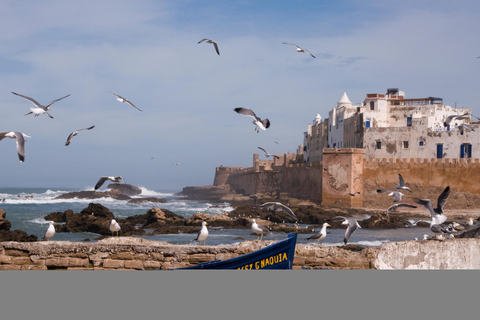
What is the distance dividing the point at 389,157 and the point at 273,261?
32460 millimetres

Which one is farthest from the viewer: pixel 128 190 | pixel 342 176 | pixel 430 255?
pixel 128 190

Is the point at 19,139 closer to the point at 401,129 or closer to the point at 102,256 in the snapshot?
the point at 102,256

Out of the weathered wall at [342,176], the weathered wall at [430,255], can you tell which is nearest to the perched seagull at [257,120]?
the weathered wall at [430,255]

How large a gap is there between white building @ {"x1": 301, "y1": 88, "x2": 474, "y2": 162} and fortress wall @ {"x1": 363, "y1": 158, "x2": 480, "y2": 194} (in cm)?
190

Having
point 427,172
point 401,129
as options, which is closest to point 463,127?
point 427,172

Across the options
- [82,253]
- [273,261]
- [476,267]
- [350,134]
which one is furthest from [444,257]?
[350,134]

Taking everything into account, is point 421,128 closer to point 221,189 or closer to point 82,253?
point 82,253

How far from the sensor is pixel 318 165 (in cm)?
4241

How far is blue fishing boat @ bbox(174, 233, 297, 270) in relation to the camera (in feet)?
31.1

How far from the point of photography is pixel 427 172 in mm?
38188

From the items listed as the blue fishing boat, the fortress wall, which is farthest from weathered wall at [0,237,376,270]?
the fortress wall

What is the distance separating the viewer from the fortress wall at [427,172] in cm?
3772

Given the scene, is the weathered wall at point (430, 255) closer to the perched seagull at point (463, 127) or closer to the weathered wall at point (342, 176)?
the perched seagull at point (463, 127)

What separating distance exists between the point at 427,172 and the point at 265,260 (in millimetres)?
30687
